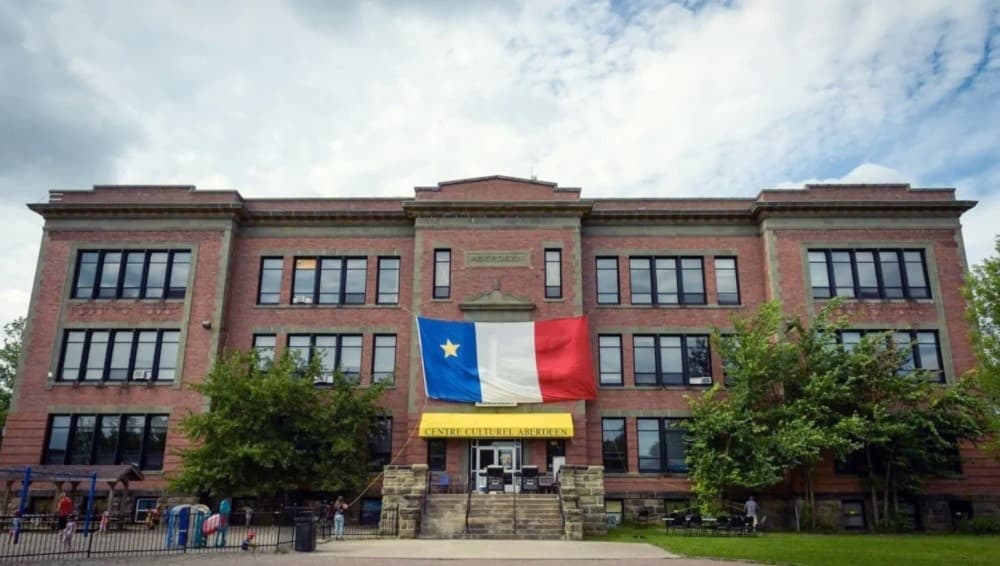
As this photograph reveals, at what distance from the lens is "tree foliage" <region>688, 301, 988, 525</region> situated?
27.4 m

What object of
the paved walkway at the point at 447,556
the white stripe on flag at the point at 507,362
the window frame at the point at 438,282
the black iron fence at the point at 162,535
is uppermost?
the window frame at the point at 438,282

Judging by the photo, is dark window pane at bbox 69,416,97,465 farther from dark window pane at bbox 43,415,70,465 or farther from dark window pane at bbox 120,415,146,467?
dark window pane at bbox 120,415,146,467

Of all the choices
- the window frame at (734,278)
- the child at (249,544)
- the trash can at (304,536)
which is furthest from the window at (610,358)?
the child at (249,544)

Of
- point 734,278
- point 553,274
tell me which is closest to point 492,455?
point 553,274

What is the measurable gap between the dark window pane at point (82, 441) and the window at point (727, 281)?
28.3 m

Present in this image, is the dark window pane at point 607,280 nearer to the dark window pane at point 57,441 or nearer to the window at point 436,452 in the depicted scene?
the window at point 436,452

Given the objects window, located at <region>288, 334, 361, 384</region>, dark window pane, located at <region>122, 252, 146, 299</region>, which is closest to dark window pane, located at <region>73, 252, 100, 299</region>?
dark window pane, located at <region>122, 252, 146, 299</region>

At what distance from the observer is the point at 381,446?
31562 millimetres

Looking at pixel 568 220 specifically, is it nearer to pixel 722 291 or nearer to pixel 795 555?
pixel 722 291

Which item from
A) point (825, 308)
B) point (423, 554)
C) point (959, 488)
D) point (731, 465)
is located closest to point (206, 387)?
point (423, 554)

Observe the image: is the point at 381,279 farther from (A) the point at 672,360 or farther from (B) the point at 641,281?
(A) the point at 672,360

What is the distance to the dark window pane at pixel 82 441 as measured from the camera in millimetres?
31281

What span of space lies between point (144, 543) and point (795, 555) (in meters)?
18.3

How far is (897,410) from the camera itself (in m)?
29.3
